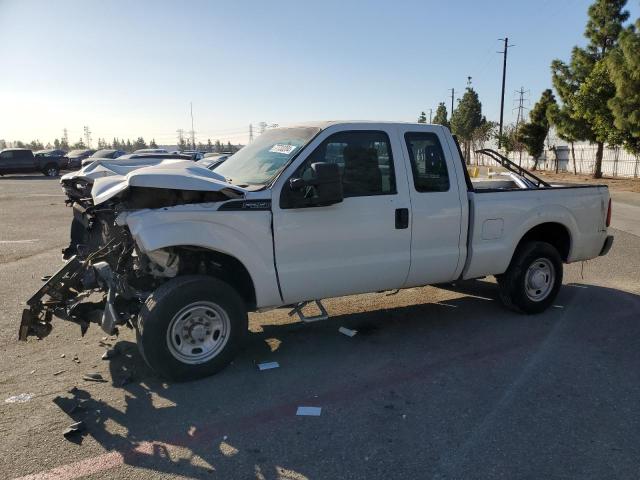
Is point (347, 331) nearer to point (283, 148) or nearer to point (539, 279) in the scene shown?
point (283, 148)

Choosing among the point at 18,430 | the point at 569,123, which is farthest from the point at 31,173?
the point at 18,430

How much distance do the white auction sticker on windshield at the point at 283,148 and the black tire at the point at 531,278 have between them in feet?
9.39

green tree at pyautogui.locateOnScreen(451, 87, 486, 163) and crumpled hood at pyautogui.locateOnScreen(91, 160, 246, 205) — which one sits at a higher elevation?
green tree at pyautogui.locateOnScreen(451, 87, 486, 163)

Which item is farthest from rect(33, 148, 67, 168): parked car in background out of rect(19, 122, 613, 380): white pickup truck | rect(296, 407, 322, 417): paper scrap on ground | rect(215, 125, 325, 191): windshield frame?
rect(296, 407, 322, 417): paper scrap on ground

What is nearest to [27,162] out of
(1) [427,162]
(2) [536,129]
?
(1) [427,162]

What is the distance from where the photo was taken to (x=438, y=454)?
318 cm

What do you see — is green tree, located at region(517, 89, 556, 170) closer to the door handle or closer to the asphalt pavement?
the asphalt pavement

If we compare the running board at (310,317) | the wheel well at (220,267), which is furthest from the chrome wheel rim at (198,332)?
the running board at (310,317)

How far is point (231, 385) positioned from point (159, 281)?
1067 millimetres

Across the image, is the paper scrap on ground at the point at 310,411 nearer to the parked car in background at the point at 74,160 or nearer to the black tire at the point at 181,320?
the black tire at the point at 181,320

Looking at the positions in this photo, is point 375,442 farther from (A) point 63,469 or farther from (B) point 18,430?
(B) point 18,430

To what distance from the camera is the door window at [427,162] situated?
490 cm

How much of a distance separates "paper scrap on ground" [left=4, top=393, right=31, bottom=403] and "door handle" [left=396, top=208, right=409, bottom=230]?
3.34 meters

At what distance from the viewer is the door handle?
15.6 ft
